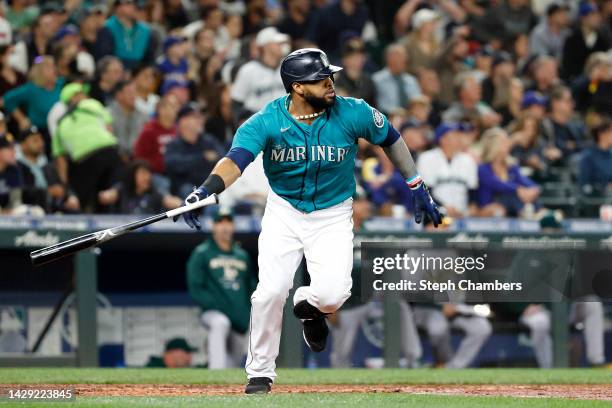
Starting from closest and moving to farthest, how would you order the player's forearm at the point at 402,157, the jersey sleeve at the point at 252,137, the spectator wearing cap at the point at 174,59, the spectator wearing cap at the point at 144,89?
1. the jersey sleeve at the point at 252,137
2. the player's forearm at the point at 402,157
3. the spectator wearing cap at the point at 144,89
4. the spectator wearing cap at the point at 174,59

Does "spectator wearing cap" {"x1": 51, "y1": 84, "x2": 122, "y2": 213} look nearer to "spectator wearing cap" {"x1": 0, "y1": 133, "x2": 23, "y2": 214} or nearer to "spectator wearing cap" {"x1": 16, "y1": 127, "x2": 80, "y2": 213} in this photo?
"spectator wearing cap" {"x1": 16, "y1": 127, "x2": 80, "y2": 213}

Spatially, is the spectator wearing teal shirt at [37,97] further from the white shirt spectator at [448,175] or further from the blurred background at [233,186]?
the white shirt spectator at [448,175]

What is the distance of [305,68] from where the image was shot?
808 cm

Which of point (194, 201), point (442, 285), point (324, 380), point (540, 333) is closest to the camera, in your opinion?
point (194, 201)

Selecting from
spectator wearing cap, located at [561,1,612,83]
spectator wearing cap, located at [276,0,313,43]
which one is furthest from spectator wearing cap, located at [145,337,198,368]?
spectator wearing cap, located at [561,1,612,83]

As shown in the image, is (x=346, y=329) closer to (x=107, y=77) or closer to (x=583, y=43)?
(x=107, y=77)

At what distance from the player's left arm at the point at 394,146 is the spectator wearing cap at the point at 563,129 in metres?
7.72

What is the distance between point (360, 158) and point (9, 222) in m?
4.02

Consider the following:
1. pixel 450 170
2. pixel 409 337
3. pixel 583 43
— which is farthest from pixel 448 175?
pixel 583 43

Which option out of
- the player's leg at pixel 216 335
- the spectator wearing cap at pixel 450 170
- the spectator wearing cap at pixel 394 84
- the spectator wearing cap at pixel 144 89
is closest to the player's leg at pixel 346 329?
the player's leg at pixel 216 335

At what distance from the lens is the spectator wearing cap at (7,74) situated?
45.3 ft

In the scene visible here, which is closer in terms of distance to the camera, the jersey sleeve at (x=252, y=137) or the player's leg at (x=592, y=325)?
the jersey sleeve at (x=252, y=137)

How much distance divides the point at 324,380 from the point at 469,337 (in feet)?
9.36

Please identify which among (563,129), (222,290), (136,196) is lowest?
(222,290)
